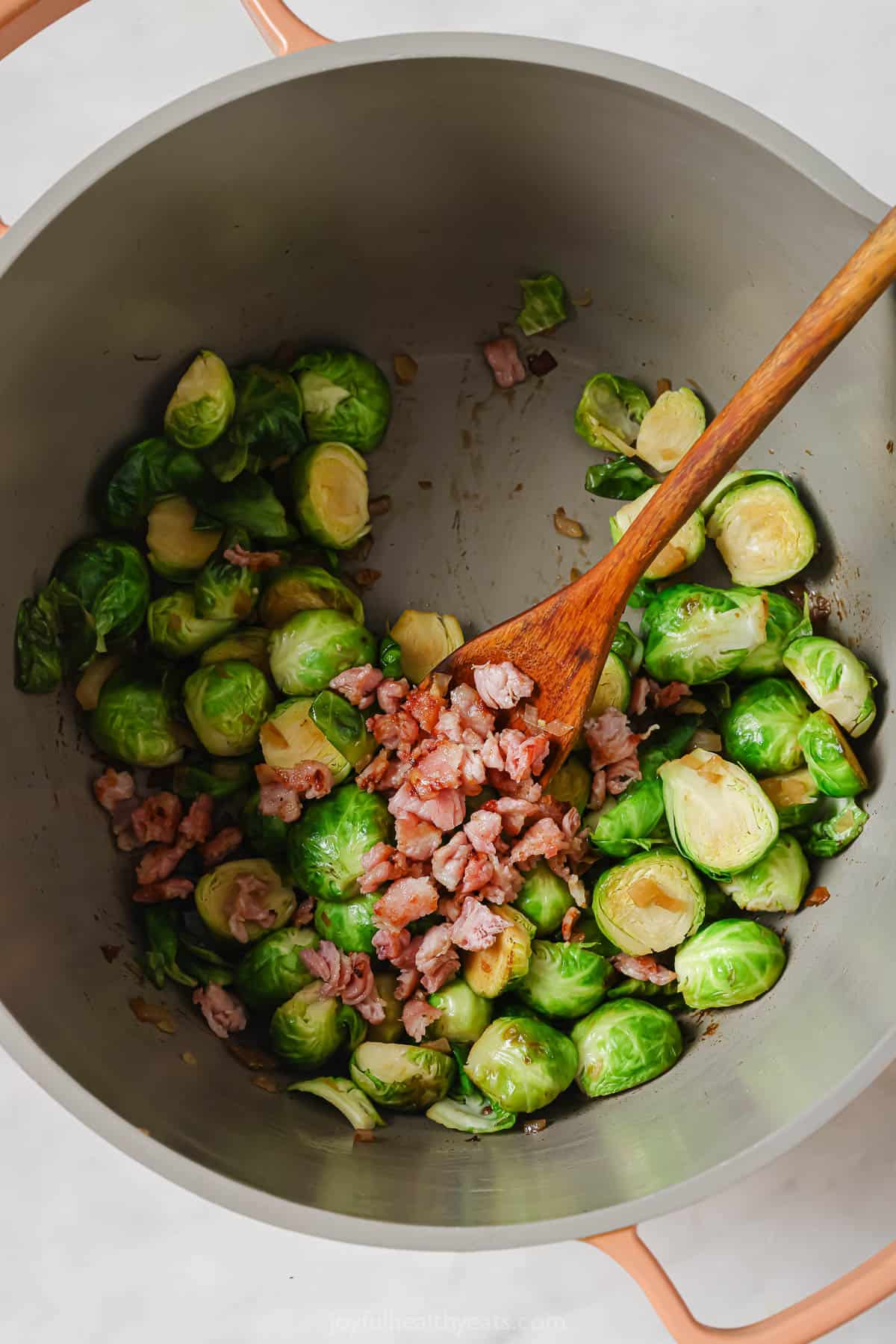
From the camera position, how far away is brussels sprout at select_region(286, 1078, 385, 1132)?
90.4 inches

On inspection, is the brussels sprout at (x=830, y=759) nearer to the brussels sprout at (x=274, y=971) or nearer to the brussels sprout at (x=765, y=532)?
the brussels sprout at (x=765, y=532)

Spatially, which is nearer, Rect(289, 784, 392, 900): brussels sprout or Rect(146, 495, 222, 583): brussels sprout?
Rect(289, 784, 392, 900): brussels sprout

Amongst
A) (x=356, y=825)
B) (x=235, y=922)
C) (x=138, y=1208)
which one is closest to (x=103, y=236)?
(x=356, y=825)

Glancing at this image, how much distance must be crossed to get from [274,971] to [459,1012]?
0.41 meters

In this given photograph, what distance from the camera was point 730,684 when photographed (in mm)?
2637

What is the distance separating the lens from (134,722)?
2.45 m

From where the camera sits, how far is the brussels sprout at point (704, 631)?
2467 mm

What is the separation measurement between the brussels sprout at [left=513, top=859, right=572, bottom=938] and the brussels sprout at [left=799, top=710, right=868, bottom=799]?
1.99ft

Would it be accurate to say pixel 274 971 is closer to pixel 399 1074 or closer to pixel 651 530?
pixel 399 1074

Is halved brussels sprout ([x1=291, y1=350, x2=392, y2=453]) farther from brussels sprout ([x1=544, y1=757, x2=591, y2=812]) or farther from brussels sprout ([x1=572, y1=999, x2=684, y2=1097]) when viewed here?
brussels sprout ([x1=572, y1=999, x2=684, y2=1097])

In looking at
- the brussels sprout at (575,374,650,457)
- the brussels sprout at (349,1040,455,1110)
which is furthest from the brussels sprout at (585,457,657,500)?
the brussels sprout at (349,1040,455,1110)

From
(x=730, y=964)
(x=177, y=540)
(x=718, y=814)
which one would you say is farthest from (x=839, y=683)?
(x=177, y=540)

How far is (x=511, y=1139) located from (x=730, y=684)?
3.75ft

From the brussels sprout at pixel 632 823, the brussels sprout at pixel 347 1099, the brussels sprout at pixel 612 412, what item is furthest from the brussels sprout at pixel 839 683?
the brussels sprout at pixel 347 1099
